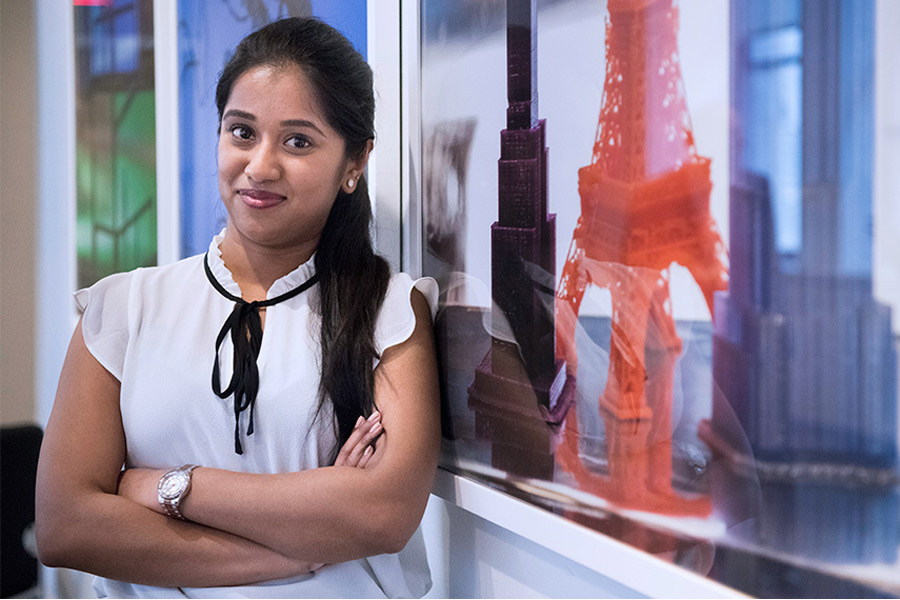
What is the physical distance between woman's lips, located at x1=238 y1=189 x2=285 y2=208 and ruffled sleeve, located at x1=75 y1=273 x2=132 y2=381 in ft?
1.11

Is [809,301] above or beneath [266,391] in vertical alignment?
above

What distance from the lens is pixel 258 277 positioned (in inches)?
59.4

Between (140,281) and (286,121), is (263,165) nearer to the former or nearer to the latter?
(286,121)

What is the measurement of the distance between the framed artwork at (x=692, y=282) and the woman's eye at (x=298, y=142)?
332 millimetres

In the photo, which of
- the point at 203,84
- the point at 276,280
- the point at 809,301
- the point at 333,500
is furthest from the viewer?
the point at 203,84

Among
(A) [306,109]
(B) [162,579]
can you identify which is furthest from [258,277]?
(B) [162,579]

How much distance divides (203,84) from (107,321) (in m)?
0.80

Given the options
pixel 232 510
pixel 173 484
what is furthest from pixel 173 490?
pixel 232 510

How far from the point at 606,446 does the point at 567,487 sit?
0.13 m

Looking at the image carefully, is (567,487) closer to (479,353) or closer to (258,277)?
(479,353)

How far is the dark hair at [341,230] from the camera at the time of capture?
4.48ft

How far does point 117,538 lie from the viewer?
1.26 m

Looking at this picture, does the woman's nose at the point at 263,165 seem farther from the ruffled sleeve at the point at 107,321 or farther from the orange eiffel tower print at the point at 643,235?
the orange eiffel tower print at the point at 643,235

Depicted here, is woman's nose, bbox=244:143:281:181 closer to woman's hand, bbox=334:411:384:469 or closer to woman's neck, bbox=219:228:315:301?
woman's neck, bbox=219:228:315:301
